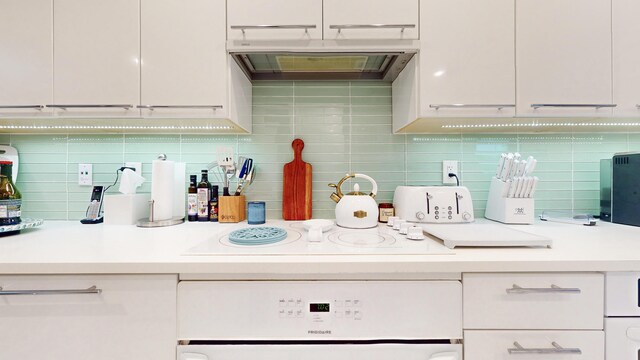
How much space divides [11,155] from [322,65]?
1.69m

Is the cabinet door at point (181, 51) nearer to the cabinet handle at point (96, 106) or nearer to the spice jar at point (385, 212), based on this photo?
the cabinet handle at point (96, 106)

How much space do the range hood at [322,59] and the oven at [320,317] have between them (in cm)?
89

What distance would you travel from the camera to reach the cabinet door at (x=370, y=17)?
1059 millimetres

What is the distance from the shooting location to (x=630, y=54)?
1.08 meters

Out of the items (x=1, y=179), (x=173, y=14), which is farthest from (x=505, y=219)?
(x=1, y=179)

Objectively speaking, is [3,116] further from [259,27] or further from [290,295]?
[290,295]

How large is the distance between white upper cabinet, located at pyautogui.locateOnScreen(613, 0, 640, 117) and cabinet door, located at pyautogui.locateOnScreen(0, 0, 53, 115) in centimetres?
231

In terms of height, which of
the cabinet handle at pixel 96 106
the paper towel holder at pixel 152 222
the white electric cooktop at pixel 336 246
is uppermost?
the cabinet handle at pixel 96 106

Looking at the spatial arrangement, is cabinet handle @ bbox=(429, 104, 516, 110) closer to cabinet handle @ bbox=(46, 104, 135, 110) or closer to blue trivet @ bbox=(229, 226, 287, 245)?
blue trivet @ bbox=(229, 226, 287, 245)

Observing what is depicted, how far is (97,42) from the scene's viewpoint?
3.51 feet

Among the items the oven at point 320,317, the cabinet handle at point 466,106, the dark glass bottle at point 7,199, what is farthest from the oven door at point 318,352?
the dark glass bottle at point 7,199

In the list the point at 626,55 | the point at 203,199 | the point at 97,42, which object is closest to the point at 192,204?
the point at 203,199

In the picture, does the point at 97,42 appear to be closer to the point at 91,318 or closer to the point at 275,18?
the point at 275,18

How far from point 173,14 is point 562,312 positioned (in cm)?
170
